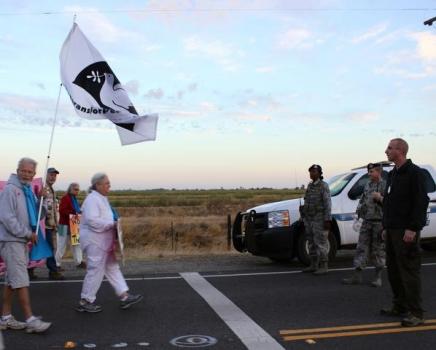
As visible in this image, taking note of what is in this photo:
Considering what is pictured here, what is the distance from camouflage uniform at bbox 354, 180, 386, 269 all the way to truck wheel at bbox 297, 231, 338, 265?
176 centimetres

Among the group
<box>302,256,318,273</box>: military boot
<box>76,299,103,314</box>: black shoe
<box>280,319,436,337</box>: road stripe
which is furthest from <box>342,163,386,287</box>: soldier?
<box>76,299,103,314</box>: black shoe

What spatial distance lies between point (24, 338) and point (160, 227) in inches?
780

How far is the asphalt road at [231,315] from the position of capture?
557 centimetres

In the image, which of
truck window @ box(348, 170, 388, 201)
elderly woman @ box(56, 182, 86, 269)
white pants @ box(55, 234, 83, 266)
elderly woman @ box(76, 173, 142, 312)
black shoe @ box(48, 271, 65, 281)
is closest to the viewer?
elderly woman @ box(76, 173, 142, 312)

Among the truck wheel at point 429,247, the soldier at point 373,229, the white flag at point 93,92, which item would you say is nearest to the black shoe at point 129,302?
the white flag at point 93,92

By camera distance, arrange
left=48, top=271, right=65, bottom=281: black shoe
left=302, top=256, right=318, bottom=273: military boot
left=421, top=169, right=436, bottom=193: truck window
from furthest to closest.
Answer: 1. left=421, top=169, right=436, bottom=193: truck window
2. left=302, top=256, right=318, bottom=273: military boot
3. left=48, top=271, right=65, bottom=281: black shoe

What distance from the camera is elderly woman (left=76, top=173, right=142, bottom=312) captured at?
6.86 meters

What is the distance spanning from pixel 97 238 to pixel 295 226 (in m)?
4.68

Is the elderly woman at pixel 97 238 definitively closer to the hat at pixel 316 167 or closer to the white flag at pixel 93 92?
the white flag at pixel 93 92

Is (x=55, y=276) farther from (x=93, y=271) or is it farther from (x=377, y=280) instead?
(x=377, y=280)

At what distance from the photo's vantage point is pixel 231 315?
6652 mm

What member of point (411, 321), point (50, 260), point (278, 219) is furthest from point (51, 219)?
point (411, 321)

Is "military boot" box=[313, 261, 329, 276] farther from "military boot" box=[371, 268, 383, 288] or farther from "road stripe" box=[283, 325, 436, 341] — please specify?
"road stripe" box=[283, 325, 436, 341]

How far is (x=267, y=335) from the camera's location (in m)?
5.77
